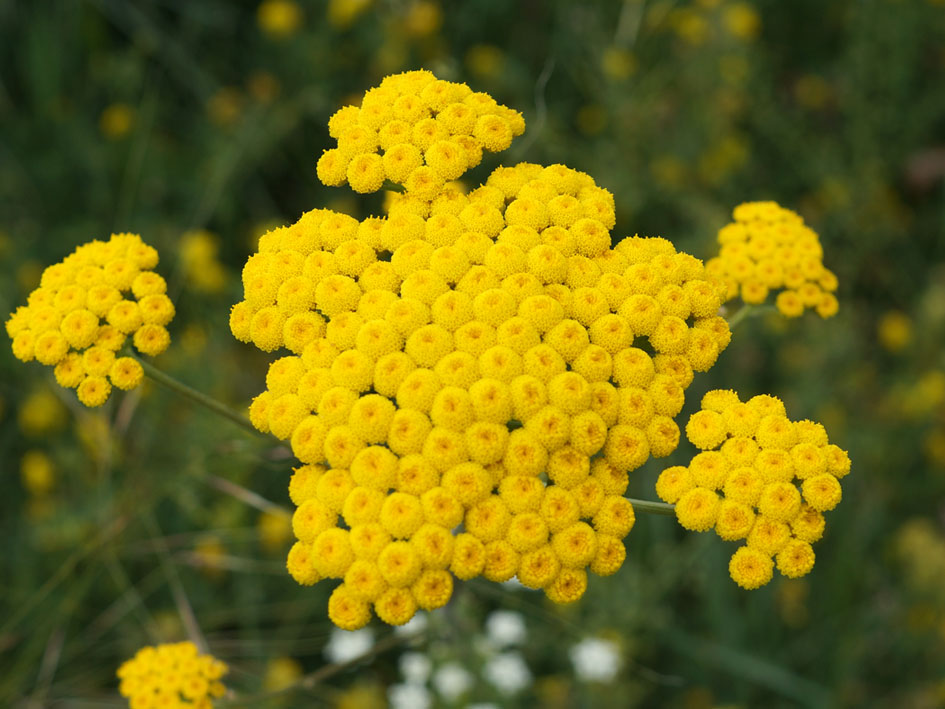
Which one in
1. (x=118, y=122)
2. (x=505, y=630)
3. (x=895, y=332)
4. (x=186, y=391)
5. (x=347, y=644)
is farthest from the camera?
(x=118, y=122)


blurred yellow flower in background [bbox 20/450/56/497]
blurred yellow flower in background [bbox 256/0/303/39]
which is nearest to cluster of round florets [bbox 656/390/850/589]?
blurred yellow flower in background [bbox 20/450/56/497]

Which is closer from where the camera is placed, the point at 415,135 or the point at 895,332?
the point at 415,135

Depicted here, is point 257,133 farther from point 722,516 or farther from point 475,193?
point 722,516

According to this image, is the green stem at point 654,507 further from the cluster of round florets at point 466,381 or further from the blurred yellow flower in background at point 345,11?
the blurred yellow flower in background at point 345,11

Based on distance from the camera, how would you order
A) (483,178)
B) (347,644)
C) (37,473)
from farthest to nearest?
(483,178) < (37,473) < (347,644)

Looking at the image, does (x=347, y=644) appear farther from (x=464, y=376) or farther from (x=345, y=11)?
(x=345, y=11)

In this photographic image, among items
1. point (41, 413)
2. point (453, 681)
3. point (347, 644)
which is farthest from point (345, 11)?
point (453, 681)

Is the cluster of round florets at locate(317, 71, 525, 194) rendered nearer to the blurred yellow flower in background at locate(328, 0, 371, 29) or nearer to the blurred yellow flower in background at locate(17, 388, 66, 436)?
the blurred yellow flower in background at locate(17, 388, 66, 436)

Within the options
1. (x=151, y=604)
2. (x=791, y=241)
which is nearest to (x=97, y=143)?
(x=151, y=604)
